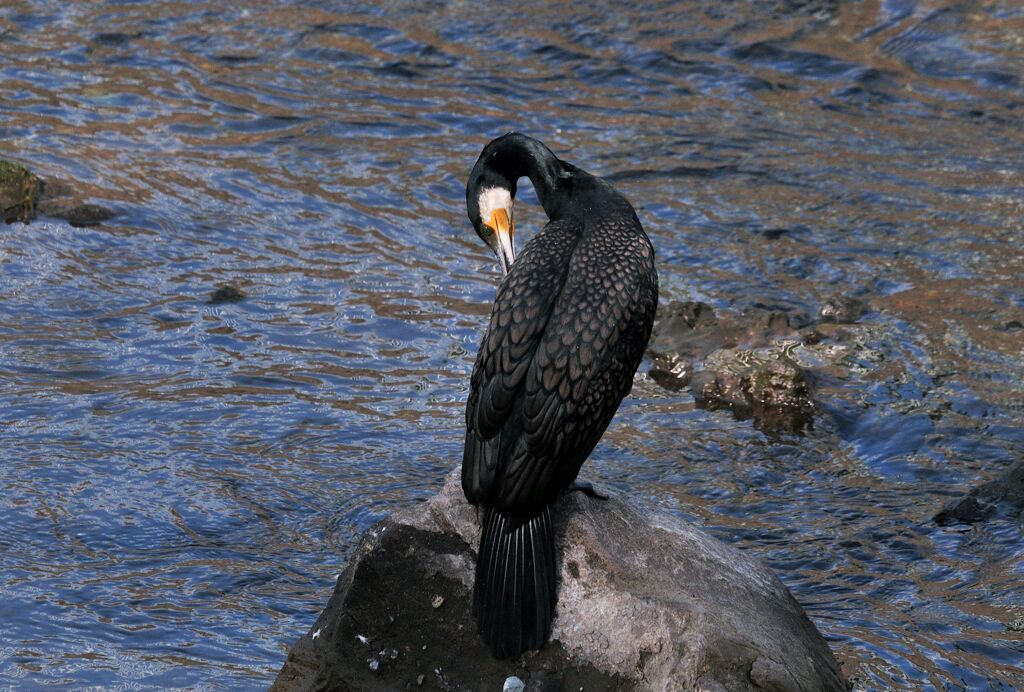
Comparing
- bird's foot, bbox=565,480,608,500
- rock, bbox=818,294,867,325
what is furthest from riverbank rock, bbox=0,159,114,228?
bird's foot, bbox=565,480,608,500

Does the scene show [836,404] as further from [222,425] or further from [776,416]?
[222,425]

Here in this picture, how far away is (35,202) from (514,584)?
5884 mm

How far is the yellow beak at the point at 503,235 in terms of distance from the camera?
5469 mm

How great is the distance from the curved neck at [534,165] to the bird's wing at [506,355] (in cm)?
60

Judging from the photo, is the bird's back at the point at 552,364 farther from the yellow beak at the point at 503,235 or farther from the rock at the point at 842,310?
the rock at the point at 842,310

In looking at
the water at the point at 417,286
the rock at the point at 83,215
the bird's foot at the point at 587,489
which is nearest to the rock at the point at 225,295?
the water at the point at 417,286

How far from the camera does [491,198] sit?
5.59 meters

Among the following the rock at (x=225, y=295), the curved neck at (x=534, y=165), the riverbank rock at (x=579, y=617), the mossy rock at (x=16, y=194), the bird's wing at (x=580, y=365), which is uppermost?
the curved neck at (x=534, y=165)

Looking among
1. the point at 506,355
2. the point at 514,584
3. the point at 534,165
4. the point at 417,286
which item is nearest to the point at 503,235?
the point at 534,165

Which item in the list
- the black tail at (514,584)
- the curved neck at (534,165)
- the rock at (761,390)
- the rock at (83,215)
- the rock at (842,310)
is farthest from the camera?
the rock at (83,215)

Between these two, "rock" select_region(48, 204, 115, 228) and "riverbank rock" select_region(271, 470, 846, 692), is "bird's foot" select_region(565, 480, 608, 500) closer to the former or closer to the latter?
"riverbank rock" select_region(271, 470, 846, 692)

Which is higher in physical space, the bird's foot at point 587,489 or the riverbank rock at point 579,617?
the bird's foot at point 587,489

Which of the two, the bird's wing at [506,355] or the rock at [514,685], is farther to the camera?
the bird's wing at [506,355]

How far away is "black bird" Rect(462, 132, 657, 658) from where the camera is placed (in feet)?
14.2
